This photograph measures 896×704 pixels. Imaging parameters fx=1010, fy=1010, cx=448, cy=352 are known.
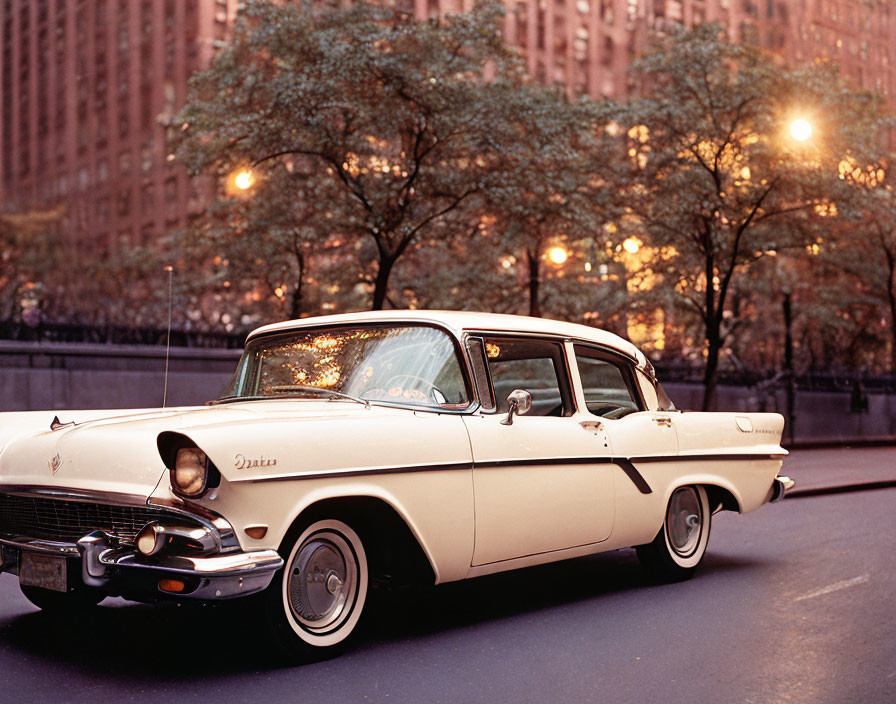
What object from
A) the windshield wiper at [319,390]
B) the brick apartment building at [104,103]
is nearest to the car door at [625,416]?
the windshield wiper at [319,390]

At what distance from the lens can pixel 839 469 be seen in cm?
1800

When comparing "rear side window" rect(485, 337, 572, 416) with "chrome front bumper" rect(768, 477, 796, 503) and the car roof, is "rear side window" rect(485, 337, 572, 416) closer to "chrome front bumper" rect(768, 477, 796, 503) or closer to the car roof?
the car roof

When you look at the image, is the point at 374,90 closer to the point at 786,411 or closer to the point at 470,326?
the point at 470,326

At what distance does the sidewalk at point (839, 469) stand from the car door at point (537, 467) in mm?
8200

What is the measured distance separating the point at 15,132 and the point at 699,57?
7501cm

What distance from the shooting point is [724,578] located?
743 cm

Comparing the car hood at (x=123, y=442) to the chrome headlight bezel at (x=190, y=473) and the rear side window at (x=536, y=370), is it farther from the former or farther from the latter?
the rear side window at (x=536, y=370)

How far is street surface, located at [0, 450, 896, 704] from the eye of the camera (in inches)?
176

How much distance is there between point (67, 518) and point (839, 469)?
15.9m

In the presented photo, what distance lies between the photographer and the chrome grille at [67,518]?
4.52m

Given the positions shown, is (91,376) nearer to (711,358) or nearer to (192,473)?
(711,358)

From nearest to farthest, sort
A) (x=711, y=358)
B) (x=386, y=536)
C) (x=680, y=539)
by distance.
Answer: (x=386, y=536) → (x=680, y=539) → (x=711, y=358)

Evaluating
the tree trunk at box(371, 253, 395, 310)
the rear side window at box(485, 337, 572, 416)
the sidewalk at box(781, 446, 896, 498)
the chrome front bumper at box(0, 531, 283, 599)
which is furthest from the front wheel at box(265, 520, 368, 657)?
the tree trunk at box(371, 253, 395, 310)

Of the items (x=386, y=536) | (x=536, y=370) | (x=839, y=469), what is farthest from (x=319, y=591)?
(x=839, y=469)
